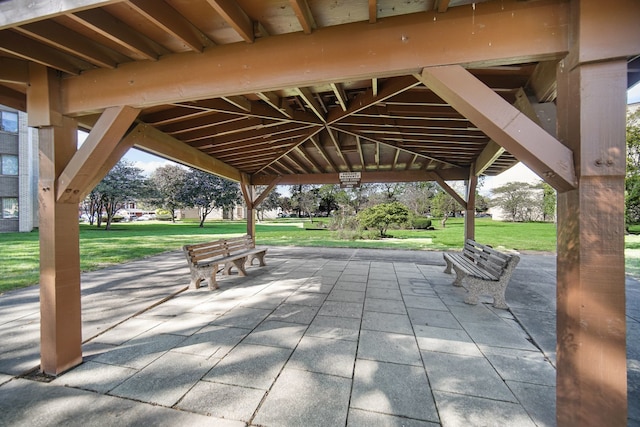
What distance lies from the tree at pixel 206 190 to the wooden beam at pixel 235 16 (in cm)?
2551

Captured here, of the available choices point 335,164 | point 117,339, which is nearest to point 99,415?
point 117,339

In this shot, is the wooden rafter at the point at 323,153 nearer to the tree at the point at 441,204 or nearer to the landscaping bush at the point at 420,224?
the landscaping bush at the point at 420,224

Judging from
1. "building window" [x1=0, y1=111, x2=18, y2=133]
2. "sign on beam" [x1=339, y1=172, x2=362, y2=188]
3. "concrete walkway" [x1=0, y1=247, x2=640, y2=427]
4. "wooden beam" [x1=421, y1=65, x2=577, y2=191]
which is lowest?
"concrete walkway" [x1=0, y1=247, x2=640, y2=427]

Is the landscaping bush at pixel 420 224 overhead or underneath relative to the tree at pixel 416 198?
underneath

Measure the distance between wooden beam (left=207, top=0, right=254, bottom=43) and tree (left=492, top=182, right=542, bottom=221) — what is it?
132 ft

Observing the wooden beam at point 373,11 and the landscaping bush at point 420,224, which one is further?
the landscaping bush at point 420,224

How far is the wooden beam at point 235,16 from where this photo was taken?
63.2 inches

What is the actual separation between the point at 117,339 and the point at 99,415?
4.49 feet

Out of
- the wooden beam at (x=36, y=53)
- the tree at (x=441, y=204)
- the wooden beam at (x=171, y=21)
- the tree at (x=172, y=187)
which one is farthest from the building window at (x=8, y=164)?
the tree at (x=441, y=204)

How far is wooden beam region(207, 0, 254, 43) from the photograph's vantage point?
161cm

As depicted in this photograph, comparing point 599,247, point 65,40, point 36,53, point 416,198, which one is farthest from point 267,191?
point 416,198

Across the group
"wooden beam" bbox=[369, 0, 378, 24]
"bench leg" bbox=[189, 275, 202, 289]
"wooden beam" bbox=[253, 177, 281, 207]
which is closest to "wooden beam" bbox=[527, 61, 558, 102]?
"wooden beam" bbox=[369, 0, 378, 24]

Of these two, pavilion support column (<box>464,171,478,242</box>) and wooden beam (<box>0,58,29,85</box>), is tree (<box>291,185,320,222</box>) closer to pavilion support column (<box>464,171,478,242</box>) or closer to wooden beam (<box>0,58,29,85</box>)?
pavilion support column (<box>464,171,478,242</box>)

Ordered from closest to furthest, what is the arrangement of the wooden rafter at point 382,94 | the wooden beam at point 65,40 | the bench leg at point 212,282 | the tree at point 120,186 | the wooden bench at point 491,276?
the wooden beam at point 65,40, the wooden rafter at point 382,94, the wooden bench at point 491,276, the bench leg at point 212,282, the tree at point 120,186
